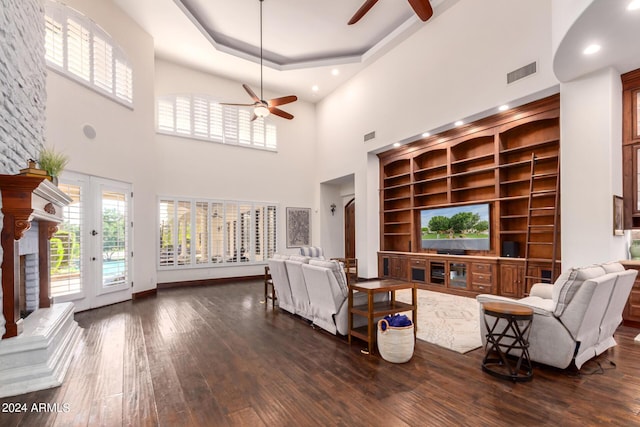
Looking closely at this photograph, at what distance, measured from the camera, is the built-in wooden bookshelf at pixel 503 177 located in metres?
5.36

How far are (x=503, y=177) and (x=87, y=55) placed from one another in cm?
796

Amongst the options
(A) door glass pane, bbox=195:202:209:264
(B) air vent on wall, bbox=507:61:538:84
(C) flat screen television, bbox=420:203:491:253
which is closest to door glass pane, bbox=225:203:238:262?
(A) door glass pane, bbox=195:202:209:264

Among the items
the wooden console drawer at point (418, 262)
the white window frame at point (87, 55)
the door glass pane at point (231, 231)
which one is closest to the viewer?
the white window frame at point (87, 55)

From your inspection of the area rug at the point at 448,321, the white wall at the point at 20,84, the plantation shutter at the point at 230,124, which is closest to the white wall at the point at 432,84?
the area rug at the point at 448,321

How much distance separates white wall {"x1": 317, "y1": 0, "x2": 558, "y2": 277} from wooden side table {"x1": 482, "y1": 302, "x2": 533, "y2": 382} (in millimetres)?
3875

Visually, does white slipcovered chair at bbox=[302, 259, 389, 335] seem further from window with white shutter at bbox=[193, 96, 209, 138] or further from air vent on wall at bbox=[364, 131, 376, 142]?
window with white shutter at bbox=[193, 96, 209, 138]

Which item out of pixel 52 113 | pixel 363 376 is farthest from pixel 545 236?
pixel 52 113

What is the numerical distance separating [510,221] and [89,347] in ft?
23.1

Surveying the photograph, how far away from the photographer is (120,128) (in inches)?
242

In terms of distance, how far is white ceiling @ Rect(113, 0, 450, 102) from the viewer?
6267 mm

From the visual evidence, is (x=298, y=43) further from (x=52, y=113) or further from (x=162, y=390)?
(x=162, y=390)

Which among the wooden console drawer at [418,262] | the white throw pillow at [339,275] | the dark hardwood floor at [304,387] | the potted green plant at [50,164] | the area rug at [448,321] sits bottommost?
the area rug at [448,321]

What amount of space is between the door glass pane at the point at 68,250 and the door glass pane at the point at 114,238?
1.61 feet

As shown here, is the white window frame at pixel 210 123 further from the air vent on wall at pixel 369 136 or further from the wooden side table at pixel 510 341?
the wooden side table at pixel 510 341
